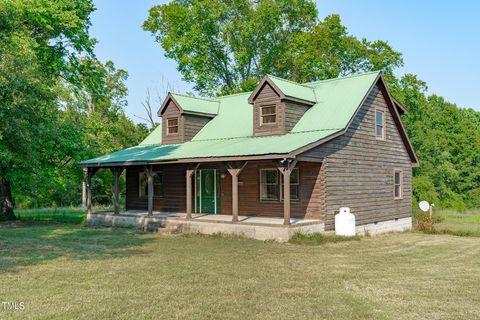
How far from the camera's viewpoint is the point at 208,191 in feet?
69.6

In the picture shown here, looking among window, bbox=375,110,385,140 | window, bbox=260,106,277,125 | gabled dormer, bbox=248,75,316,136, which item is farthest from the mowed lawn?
window, bbox=375,110,385,140

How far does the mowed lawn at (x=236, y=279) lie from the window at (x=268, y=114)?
5.88m

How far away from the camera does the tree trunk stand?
79.4 ft

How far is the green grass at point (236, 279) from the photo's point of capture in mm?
7125

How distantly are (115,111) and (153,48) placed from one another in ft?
46.1

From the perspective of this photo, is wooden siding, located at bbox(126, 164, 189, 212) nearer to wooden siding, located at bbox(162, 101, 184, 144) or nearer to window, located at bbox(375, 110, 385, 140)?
wooden siding, located at bbox(162, 101, 184, 144)

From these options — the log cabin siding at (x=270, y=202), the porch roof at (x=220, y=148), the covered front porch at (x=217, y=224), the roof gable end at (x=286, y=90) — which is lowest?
the covered front porch at (x=217, y=224)

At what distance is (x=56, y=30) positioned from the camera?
24.7 meters

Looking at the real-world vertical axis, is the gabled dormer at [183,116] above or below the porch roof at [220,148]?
above

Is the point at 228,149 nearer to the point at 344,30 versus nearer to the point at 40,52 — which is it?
the point at 40,52

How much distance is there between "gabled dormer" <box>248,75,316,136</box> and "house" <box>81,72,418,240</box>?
0.04 metres

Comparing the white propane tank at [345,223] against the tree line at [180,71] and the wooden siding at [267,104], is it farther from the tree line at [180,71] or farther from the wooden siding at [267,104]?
the tree line at [180,71]

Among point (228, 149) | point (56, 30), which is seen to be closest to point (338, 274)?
point (228, 149)

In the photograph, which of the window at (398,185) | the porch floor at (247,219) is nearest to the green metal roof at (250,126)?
the porch floor at (247,219)
